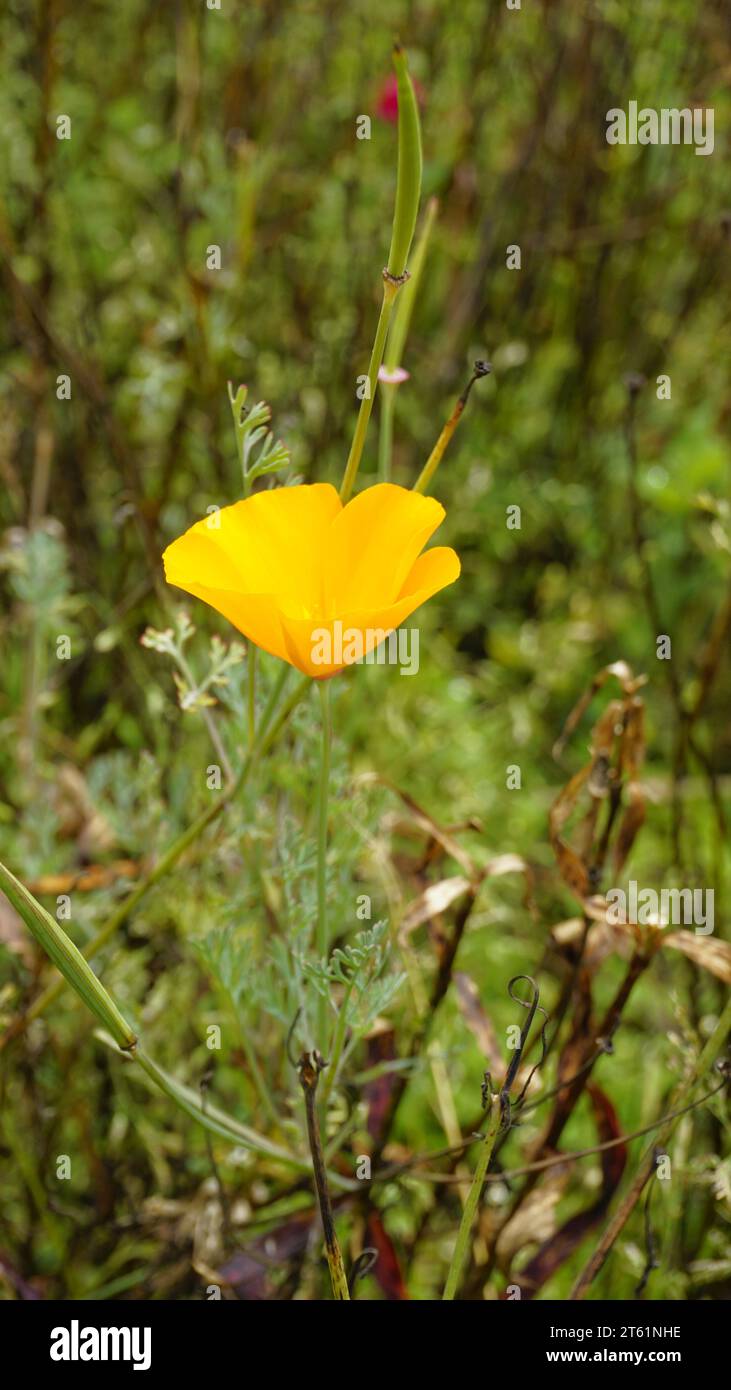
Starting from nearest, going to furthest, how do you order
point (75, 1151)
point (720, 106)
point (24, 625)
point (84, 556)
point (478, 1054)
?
1. point (75, 1151)
2. point (478, 1054)
3. point (24, 625)
4. point (84, 556)
5. point (720, 106)

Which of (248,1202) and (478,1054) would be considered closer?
(248,1202)

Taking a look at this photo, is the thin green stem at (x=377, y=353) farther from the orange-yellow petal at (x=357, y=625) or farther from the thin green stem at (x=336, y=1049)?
the thin green stem at (x=336, y=1049)

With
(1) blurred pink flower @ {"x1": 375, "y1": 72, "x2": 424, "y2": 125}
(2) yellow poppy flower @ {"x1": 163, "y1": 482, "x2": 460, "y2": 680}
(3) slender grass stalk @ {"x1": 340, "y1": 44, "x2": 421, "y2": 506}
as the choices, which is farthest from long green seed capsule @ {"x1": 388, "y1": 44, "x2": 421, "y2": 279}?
(1) blurred pink flower @ {"x1": 375, "y1": 72, "x2": 424, "y2": 125}

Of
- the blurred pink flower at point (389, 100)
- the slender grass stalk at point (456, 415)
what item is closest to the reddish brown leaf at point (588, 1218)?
the slender grass stalk at point (456, 415)

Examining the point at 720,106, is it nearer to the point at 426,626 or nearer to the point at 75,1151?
the point at 426,626

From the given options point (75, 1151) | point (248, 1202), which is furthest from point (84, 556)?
point (248, 1202)

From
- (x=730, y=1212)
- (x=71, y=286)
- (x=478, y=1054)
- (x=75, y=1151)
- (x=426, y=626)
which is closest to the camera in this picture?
(x=730, y=1212)

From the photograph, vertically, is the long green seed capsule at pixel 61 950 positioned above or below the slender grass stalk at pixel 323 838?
below
